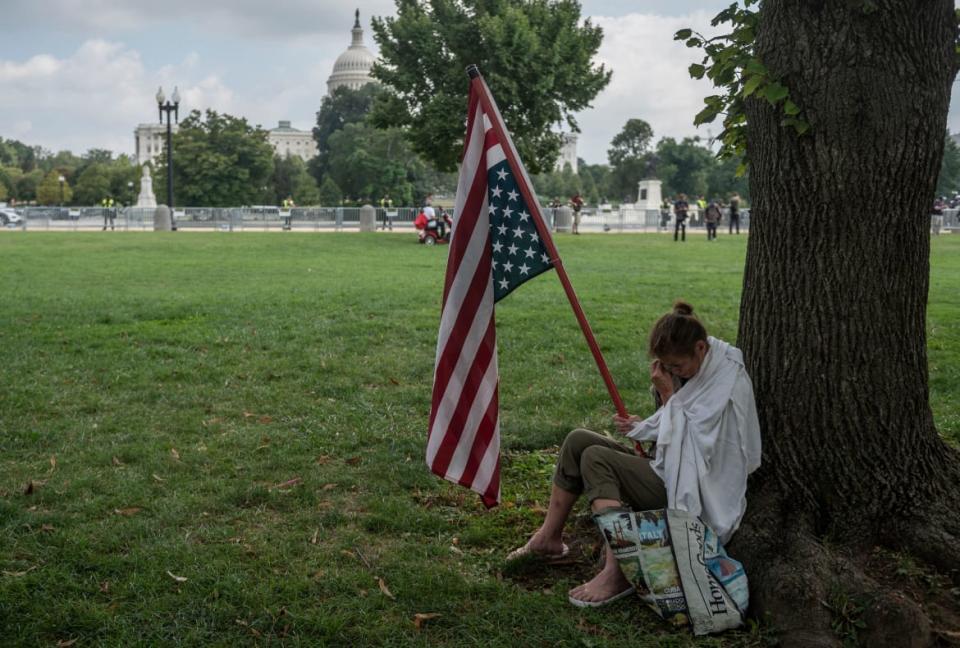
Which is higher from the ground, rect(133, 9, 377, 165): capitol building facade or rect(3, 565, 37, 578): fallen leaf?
rect(133, 9, 377, 165): capitol building facade

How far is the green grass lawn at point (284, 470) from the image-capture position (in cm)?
398

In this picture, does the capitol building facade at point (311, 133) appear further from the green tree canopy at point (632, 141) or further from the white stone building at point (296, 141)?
the green tree canopy at point (632, 141)

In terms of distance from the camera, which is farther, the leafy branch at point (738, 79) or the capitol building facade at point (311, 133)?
the capitol building facade at point (311, 133)

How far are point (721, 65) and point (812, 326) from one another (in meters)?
1.32

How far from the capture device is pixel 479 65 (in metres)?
33.5

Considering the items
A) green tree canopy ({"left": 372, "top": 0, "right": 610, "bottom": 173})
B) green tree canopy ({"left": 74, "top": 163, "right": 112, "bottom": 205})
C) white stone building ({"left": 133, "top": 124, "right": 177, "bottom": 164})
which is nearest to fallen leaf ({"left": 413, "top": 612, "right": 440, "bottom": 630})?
green tree canopy ({"left": 372, "top": 0, "right": 610, "bottom": 173})

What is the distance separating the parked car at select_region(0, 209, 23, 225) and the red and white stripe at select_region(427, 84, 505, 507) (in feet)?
155

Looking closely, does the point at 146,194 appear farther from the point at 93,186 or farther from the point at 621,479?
the point at 621,479

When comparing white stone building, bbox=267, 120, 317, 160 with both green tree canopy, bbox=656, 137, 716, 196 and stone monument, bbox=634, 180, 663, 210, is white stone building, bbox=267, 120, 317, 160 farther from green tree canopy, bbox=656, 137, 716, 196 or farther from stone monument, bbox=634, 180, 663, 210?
stone monument, bbox=634, 180, 663, 210

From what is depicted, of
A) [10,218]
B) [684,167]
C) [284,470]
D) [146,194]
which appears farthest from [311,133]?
[284,470]

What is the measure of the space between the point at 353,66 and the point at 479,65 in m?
117

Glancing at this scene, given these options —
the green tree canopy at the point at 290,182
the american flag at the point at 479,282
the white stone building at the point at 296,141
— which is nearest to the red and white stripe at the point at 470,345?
the american flag at the point at 479,282

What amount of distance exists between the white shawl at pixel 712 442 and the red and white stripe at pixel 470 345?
0.89 m

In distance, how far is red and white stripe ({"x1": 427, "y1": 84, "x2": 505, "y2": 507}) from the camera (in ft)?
15.0
